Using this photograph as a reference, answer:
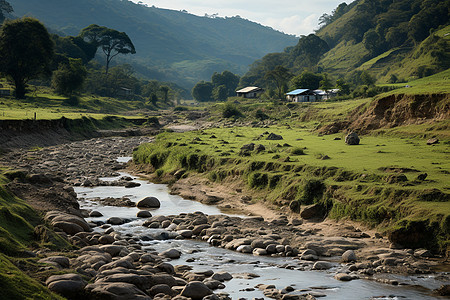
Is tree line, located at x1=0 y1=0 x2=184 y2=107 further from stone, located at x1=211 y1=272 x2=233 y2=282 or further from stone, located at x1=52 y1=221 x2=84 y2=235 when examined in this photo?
stone, located at x1=211 y1=272 x2=233 y2=282

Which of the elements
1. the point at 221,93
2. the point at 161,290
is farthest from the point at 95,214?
the point at 221,93

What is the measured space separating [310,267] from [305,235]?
15.1 ft

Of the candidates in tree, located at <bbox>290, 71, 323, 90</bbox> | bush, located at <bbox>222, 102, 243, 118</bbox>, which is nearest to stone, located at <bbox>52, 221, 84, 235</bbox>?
bush, located at <bbox>222, 102, 243, 118</bbox>

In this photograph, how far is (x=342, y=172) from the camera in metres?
29.8

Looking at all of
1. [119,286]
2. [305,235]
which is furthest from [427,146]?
[119,286]

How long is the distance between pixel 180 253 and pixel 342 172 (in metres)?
12.9

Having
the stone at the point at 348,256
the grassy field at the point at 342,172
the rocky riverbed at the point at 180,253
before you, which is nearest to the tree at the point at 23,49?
the grassy field at the point at 342,172

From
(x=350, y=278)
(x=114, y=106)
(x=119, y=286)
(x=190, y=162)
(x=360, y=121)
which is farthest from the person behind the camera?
(x=114, y=106)

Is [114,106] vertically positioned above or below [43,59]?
below

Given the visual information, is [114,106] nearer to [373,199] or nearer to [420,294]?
[373,199]

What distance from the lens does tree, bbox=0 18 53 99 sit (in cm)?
8225

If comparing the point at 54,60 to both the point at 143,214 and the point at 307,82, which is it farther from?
the point at 143,214

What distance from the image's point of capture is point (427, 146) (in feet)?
126

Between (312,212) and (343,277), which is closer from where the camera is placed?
(343,277)
